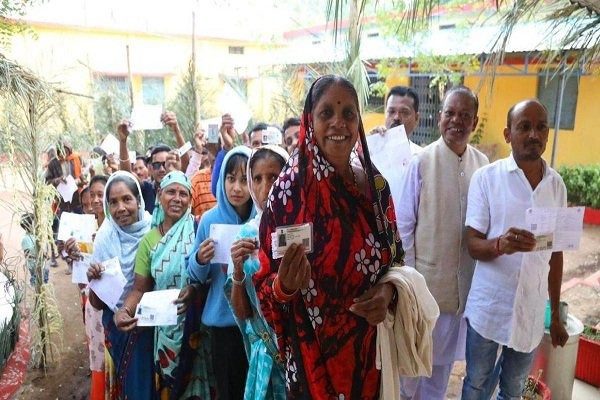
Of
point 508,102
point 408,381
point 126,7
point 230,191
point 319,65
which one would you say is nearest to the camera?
point 230,191

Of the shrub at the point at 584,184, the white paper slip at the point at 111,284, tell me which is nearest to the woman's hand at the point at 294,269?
the white paper slip at the point at 111,284

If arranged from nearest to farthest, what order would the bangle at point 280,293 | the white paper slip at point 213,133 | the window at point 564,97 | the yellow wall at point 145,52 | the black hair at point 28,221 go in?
the bangle at point 280,293, the black hair at point 28,221, the white paper slip at point 213,133, the window at point 564,97, the yellow wall at point 145,52

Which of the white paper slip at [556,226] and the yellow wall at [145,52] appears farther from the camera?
the yellow wall at [145,52]

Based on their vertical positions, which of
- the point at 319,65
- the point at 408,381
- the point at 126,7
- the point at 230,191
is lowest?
the point at 408,381

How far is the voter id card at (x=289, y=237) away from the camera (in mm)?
1602

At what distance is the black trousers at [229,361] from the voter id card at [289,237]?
1.08 m

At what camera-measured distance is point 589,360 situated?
3.69 meters

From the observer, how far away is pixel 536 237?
2.29 m

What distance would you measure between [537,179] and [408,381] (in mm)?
1405

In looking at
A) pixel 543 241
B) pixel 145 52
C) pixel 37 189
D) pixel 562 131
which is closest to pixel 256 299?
pixel 543 241

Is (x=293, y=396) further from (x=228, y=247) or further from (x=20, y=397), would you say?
(x=20, y=397)

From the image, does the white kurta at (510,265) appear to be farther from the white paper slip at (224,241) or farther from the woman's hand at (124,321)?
the woman's hand at (124,321)

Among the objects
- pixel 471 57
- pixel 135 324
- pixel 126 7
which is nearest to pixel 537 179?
pixel 135 324

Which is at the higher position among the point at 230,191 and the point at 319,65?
the point at 319,65
